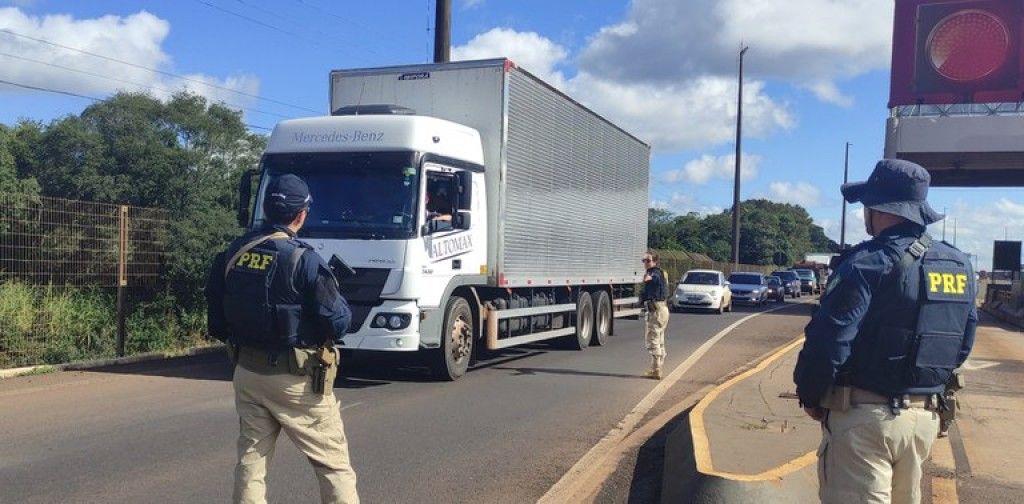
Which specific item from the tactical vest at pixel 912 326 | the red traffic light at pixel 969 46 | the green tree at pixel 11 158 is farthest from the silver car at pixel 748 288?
the tactical vest at pixel 912 326

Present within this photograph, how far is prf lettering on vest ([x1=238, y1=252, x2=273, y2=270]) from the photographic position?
3938mm

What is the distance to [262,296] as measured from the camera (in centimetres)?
391

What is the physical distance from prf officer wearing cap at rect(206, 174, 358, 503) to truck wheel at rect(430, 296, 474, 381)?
6.23m

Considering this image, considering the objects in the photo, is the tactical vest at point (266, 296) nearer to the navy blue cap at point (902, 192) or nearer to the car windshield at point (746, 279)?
the navy blue cap at point (902, 192)

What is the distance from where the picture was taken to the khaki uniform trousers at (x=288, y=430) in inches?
157

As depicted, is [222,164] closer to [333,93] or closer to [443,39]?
[443,39]

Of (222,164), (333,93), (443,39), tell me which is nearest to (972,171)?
(443,39)

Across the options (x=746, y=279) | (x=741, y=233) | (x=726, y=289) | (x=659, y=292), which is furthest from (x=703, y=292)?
(x=741, y=233)

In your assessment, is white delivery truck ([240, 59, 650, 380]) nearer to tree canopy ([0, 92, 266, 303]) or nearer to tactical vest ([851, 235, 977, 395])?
tactical vest ([851, 235, 977, 395])

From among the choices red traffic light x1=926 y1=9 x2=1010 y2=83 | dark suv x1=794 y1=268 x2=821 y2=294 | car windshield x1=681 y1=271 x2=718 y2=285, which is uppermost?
red traffic light x1=926 y1=9 x2=1010 y2=83

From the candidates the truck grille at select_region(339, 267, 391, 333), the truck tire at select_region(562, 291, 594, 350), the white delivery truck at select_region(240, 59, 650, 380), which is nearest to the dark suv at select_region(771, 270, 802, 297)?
the truck tire at select_region(562, 291, 594, 350)

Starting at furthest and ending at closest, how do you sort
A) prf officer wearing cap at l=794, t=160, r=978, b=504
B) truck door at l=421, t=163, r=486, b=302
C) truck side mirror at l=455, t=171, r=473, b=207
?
truck side mirror at l=455, t=171, r=473, b=207 → truck door at l=421, t=163, r=486, b=302 → prf officer wearing cap at l=794, t=160, r=978, b=504

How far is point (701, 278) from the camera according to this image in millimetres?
29828

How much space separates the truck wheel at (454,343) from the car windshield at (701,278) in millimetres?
19578
